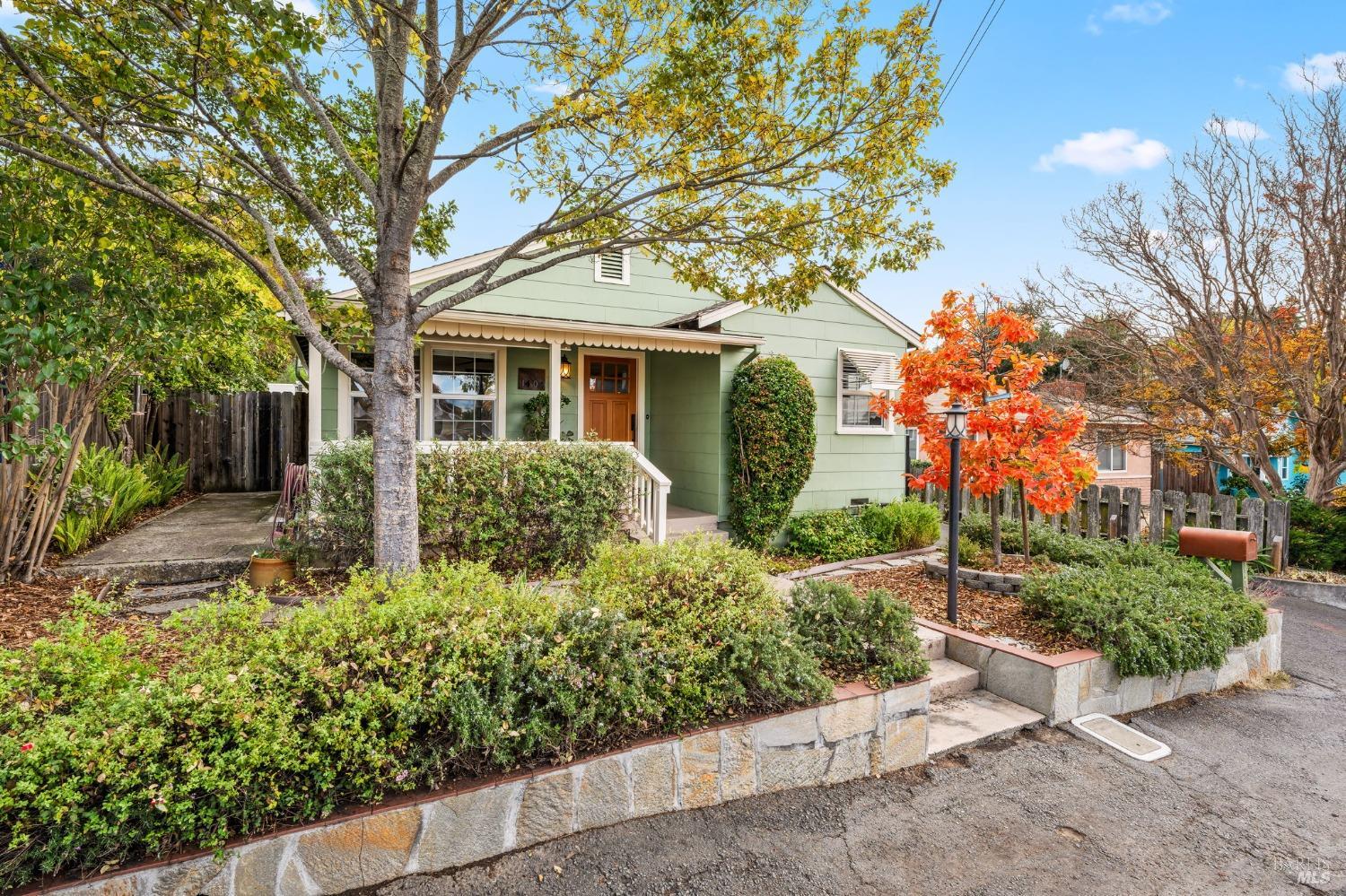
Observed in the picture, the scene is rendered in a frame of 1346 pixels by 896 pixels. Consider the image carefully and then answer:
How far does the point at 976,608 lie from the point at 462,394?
6882 millimetres

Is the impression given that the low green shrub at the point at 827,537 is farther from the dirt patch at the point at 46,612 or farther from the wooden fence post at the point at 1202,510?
the dirt patch at the point at 46,612

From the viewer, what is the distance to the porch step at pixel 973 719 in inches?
141

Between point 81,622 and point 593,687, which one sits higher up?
point 81,622

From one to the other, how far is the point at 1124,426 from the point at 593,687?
1127cm

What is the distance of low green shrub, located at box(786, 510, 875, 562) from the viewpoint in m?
8.41

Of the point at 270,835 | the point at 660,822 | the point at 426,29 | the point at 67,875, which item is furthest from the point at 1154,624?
the point at 426,29

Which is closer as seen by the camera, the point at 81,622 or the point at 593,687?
the point at 81,622

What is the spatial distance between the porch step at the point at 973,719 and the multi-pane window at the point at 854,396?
5.95 m

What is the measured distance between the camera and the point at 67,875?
1899 millimetres

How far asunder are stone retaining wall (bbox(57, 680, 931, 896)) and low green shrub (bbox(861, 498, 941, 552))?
5.61 meters

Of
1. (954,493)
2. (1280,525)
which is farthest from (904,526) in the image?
(1280,525)

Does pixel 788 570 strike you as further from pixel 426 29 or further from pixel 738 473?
pixel 426 29

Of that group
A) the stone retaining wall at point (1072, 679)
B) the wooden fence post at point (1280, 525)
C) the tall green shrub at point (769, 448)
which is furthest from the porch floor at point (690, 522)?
the wooden fence post at point (1280, 525)

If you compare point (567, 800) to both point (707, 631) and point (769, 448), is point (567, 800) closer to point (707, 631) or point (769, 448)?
point (707, 631)
